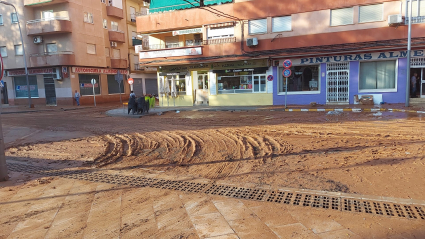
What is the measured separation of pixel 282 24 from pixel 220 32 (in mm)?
4698

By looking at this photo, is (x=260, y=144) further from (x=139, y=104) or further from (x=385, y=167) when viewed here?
(x=139, y=104)

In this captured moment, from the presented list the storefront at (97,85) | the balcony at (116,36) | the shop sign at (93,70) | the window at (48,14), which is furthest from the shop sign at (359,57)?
the window at (48,14)

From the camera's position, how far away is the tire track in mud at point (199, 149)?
678cm

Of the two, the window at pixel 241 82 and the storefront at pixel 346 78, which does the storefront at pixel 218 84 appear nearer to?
the window at pixel 241 82

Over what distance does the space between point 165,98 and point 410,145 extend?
1995cm

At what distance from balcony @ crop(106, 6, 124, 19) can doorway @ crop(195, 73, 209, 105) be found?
1772cm

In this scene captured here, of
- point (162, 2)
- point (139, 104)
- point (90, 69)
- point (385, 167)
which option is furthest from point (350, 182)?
point (90, 69)

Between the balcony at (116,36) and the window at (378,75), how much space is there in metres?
27.7

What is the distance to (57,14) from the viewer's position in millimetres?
30766

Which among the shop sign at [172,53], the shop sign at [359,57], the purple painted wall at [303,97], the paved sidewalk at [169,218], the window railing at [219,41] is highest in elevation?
the window railing at [219,41]

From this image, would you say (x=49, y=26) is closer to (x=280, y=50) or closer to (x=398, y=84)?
(x=280, y=50)

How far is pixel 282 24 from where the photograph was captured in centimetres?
2064

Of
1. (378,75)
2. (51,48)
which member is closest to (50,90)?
(51,48)

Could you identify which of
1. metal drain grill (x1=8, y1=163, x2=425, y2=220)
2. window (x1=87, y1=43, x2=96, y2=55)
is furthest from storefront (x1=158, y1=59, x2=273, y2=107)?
metal drain grill (x1=8, y1=163, x2=425, y2=220)
